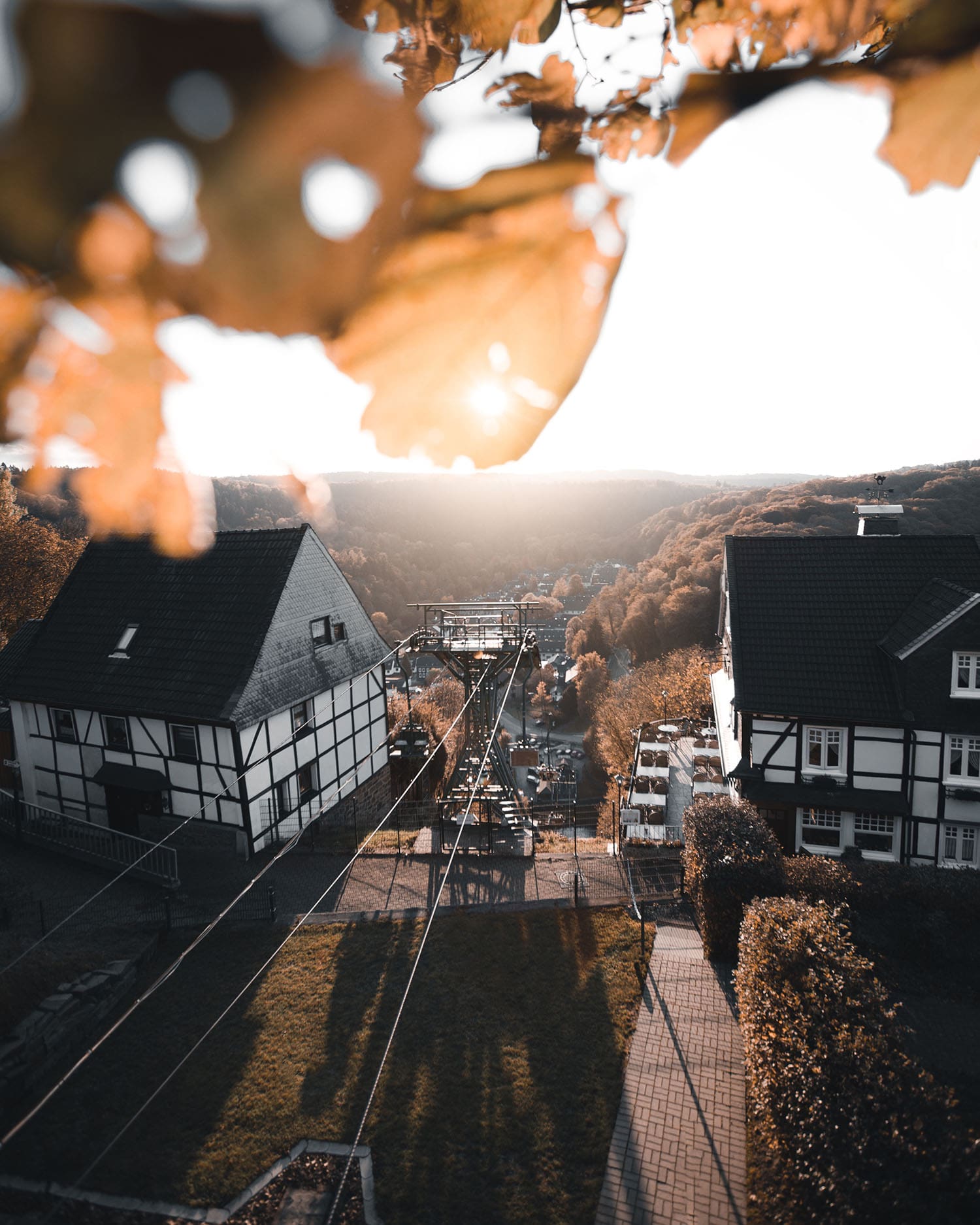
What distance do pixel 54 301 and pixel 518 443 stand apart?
27.6 inches

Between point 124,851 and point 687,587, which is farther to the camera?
point 687,587

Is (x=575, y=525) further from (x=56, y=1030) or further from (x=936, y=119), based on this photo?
(x=936, y=119)

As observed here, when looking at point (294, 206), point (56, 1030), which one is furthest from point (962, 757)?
point (56, 1030)

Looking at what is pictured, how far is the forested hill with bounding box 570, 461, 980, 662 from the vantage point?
48125mm

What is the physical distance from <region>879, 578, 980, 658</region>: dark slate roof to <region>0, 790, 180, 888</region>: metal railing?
16.1m

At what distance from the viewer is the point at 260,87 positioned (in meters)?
0.88

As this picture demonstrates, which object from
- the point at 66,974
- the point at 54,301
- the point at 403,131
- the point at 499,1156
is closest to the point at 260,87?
the point at 403,131

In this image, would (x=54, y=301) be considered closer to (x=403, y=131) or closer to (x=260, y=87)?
(x=260, y=87)

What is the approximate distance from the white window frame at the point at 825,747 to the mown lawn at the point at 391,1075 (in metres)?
5.53

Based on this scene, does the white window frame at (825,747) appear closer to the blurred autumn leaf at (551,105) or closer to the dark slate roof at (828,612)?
the dark slate roof at (828,612)

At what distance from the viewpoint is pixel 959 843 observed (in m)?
13.5

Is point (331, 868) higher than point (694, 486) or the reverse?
the reverse

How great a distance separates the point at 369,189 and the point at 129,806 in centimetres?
1821

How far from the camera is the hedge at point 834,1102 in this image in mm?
5672
